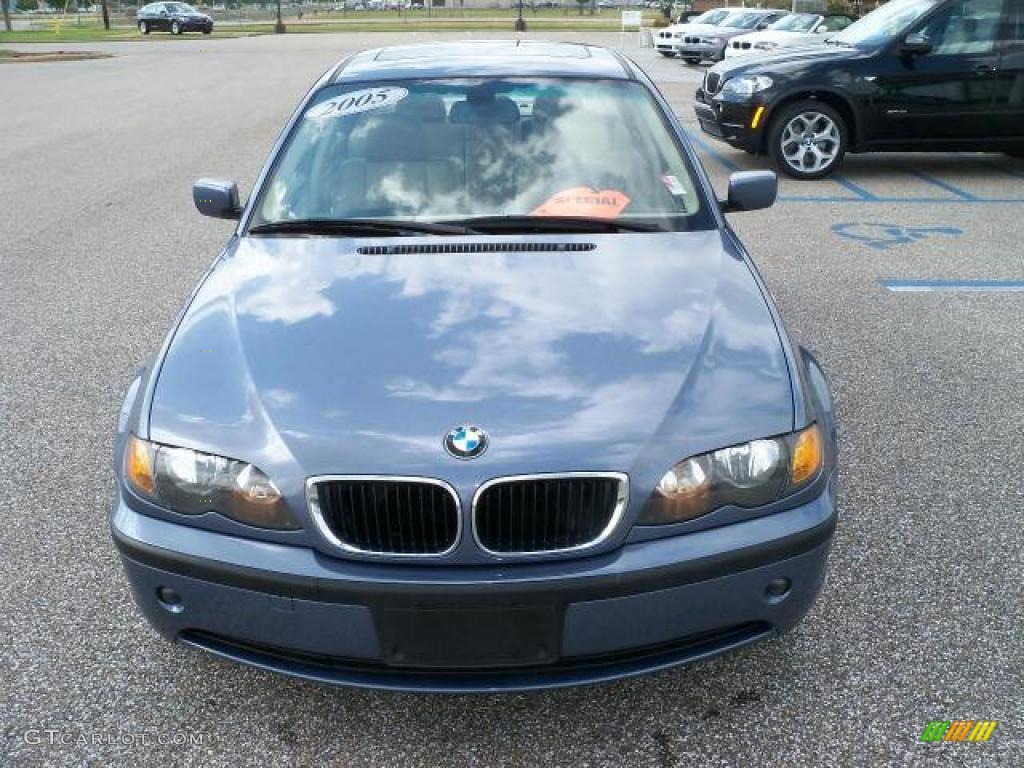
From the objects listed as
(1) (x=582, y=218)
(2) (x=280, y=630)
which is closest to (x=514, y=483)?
(2) (x=280, y=630)

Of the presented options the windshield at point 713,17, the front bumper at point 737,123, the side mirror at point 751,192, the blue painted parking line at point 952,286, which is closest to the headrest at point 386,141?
the side mirror at point 751,192

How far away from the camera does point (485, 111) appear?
3.82 meters

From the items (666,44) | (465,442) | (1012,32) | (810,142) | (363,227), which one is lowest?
(810,142)

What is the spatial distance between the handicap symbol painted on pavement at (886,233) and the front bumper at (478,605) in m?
5.67

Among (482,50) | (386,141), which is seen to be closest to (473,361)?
(386,141)

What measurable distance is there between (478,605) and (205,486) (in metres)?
0.72

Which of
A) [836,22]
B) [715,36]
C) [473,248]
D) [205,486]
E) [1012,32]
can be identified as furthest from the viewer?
[715,36]

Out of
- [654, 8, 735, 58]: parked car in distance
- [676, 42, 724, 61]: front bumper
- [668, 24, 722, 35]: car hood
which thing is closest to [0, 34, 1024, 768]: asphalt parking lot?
[676, 42, 724, 61]: front bumper

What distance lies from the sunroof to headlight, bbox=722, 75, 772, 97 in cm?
564

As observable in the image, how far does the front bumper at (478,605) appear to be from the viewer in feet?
7.25

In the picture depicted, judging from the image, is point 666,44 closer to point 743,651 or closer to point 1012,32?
point 1012,32

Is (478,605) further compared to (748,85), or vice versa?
(748,85)

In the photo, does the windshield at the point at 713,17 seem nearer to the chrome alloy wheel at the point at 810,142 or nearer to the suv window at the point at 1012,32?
the suv window at the point at 1012,32

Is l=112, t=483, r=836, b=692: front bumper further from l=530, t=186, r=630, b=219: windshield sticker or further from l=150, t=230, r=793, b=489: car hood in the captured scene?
l=530, t=186, r=630, b=219: windshield sticker
